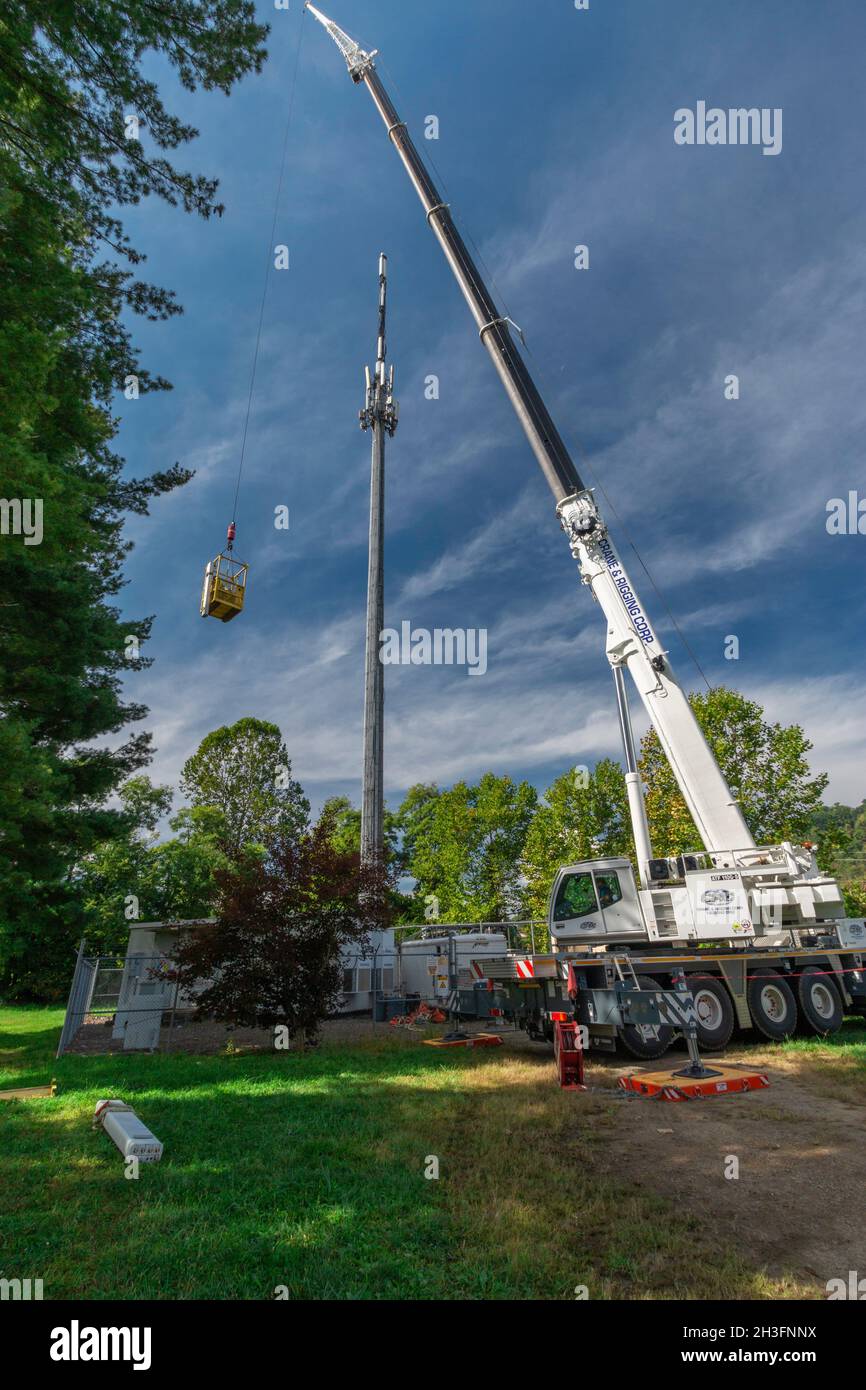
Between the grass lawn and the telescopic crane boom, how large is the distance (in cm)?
582

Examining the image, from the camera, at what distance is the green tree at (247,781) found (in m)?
39.8

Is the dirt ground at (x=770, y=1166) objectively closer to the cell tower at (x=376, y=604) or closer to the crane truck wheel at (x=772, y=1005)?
the crane truck wheel at (x=772, y=1005)

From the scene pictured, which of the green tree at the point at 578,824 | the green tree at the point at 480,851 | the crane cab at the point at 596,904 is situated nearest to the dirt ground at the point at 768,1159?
the crane cab at the point at 596,904

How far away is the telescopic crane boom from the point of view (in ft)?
38.9

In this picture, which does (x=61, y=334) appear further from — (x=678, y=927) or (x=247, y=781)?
(x=247, y=781)

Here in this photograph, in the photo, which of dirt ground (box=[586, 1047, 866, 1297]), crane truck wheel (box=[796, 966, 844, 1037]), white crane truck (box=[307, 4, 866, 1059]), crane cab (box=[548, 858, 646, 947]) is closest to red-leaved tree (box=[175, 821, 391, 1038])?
A: white crane truck (box=[307, 4, 866, 1059])

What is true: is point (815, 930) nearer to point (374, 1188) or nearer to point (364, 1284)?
point (374, 1188)

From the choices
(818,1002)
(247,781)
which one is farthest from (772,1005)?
(247,781)

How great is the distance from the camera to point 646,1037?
966 cm

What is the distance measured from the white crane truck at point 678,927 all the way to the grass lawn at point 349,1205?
85.6 inches

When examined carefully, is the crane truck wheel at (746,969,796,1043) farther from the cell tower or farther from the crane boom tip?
the crane boom tip

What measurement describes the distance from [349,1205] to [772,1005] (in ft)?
31.8
